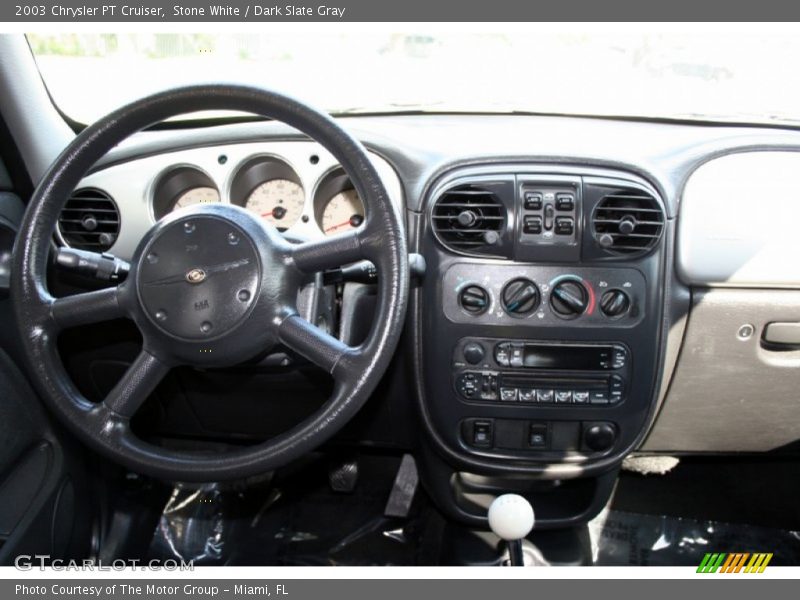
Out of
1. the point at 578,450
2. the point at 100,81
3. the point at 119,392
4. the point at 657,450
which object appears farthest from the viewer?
the point at 657,450

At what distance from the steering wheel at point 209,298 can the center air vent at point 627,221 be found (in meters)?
0.62

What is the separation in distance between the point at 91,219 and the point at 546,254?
3.70ft

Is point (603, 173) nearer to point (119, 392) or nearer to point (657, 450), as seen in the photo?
point (657, 450)

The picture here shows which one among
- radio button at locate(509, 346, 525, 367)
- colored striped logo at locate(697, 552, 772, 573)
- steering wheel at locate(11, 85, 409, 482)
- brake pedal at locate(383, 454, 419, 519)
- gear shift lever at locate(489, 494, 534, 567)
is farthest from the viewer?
brake pedal at locate(383, 454, 419, 519)

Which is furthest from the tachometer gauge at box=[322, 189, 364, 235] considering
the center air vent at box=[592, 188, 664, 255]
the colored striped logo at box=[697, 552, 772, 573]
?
the colored striped logo at box=[697, 552, 772, 573]

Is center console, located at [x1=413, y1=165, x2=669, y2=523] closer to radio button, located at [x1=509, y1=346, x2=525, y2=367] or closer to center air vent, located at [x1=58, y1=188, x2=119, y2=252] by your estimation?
radio button, located at [x1=509, y1=346, x2=525, y2=367]

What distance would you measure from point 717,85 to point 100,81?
171 centimetres

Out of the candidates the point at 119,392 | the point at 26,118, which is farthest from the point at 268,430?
the point at 26,118

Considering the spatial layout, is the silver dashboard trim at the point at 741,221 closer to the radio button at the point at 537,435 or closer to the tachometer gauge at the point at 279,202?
the radio button at the point at 537,435

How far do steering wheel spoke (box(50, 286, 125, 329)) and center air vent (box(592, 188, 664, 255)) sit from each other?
105 centimetres

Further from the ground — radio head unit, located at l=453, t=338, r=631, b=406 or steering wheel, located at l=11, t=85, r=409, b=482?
steering wheel, located at l=11, t=85, r=409, b=482

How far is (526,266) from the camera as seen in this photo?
1622 millimetres

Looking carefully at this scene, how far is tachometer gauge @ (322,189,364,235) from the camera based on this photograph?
5.64 feet

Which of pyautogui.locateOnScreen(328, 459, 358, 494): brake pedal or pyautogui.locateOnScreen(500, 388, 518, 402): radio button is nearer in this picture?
pyautogui.locateOnScreen(500, 388, 518, 402): radio button
